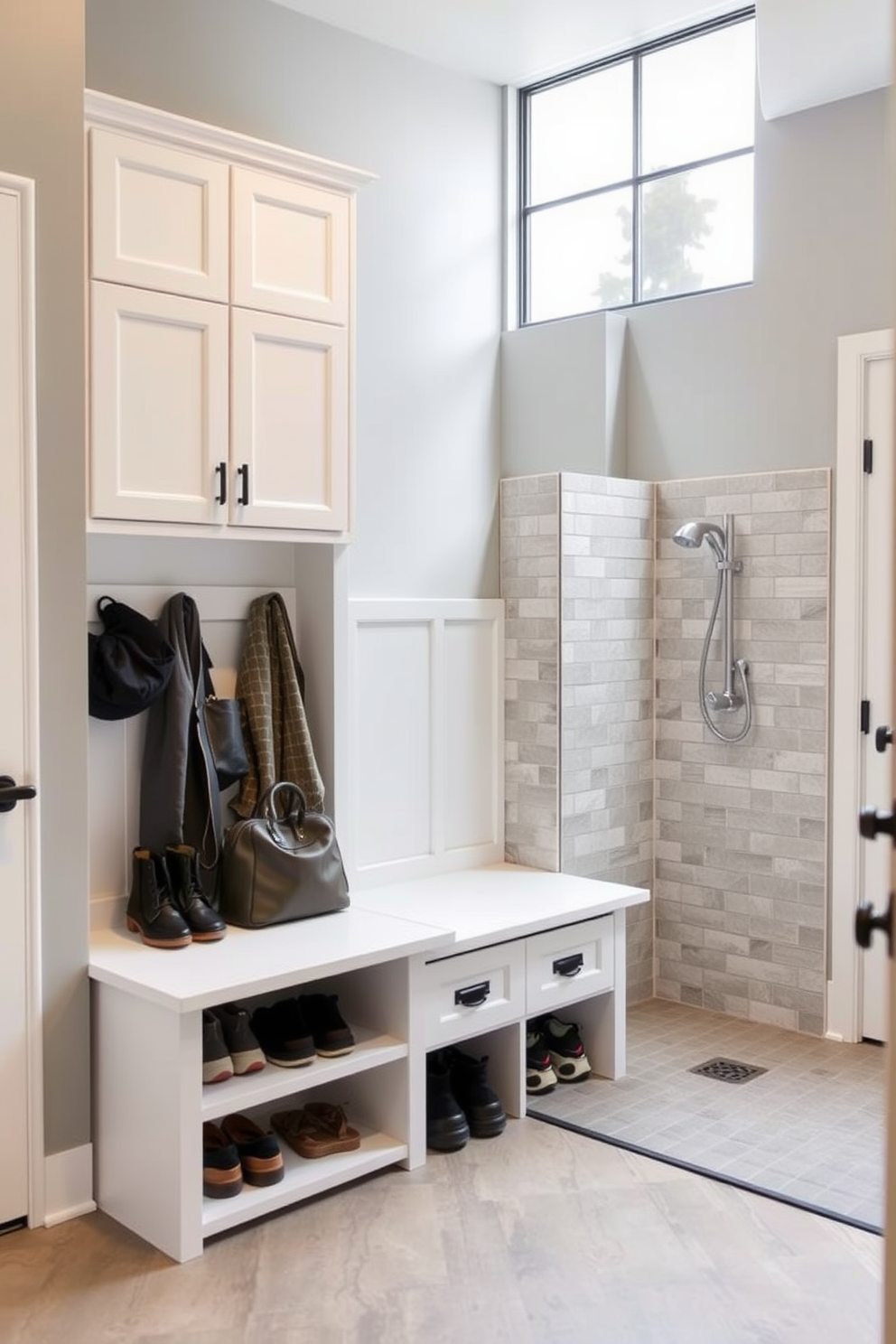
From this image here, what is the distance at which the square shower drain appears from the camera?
354cm

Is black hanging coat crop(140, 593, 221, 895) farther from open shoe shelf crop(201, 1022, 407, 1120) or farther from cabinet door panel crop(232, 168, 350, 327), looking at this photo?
cabinet door panel crop(232, 168, 350, 327)

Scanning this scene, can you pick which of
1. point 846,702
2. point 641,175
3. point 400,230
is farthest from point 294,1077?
point 641,175

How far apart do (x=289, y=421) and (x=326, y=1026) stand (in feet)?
4.79

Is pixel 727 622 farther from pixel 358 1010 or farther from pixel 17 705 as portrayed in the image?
pixel 17 705

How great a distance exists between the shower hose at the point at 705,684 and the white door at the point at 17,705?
6.94 ft

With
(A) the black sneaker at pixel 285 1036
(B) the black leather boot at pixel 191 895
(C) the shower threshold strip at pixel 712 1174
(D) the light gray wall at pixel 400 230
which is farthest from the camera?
(D) the light gray wall at pixel 400 230

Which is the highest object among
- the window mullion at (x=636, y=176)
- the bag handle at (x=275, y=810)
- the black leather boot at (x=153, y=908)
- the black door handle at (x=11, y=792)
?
the window mullion at (x=636, y=176)

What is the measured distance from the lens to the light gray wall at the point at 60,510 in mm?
2656

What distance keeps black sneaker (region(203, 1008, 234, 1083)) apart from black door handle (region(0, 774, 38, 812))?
58 centimetres

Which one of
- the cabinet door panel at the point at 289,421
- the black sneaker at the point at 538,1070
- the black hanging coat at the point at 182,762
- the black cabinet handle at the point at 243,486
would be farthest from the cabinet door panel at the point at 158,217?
the black sneaker at the point at 538,1070

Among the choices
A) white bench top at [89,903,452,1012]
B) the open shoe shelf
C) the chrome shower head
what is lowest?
the open shoe shelf

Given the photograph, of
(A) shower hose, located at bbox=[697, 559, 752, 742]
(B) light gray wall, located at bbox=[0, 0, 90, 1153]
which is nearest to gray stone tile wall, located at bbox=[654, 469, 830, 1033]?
(A) shower hose, located at bbox=[697, 559, 752, 742]

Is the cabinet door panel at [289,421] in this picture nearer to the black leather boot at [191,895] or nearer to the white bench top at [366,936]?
the black leather boot at [191,895]

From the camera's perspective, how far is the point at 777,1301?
95.7 inches
